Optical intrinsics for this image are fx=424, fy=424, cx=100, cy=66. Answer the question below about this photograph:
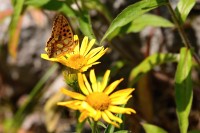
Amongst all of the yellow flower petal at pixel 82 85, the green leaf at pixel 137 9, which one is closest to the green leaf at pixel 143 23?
the green leaf at pixel 137 9

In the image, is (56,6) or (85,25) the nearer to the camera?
(85,25)

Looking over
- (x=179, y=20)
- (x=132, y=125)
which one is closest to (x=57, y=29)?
(x=179, y=20)

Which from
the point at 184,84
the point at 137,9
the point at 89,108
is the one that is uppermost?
the point at 137,9

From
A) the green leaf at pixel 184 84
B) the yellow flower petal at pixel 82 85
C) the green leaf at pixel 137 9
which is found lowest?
the green leaf at pixel 184 84

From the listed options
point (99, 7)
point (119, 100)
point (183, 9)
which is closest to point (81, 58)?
point (119, 100)

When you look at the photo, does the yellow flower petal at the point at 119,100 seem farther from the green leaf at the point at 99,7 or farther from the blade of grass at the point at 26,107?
the blade of grass at the point at 26,107

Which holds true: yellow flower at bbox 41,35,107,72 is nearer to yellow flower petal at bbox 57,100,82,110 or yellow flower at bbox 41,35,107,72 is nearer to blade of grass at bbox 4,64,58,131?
yellow flower petal at bbox 57,100,82,110

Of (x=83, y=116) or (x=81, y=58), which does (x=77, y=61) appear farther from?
(x=83, y=116)

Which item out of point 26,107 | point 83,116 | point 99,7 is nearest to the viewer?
point 83,116
